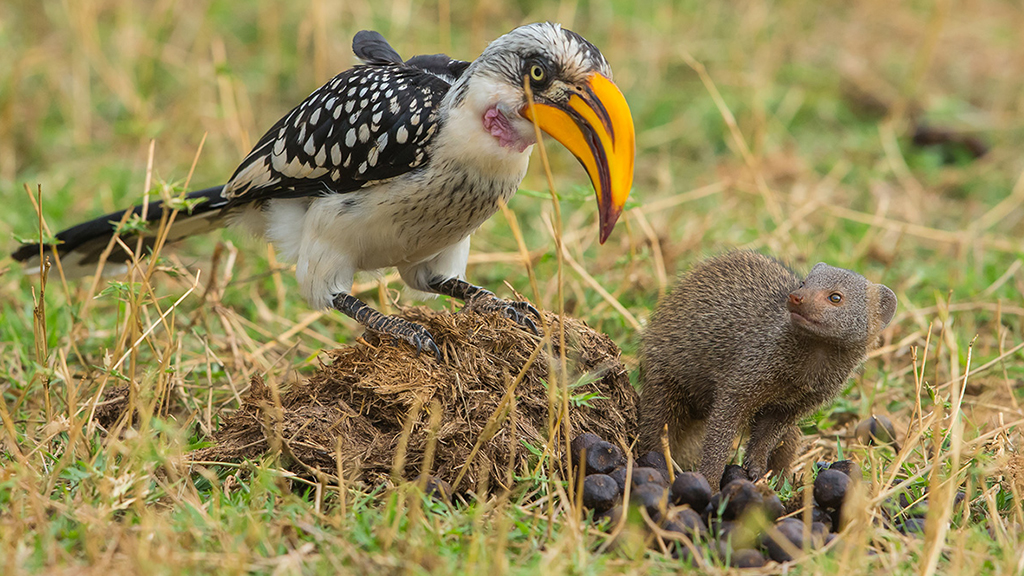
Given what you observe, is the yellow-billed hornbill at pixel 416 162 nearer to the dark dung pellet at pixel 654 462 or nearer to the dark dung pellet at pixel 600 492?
the dark dung pellet at pixel 654 462

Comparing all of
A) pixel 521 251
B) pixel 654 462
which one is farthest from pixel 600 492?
pixel 521 251

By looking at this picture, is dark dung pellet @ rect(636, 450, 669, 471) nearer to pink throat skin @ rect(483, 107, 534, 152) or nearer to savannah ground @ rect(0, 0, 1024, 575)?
savannah ground @ rect(0, 0, 1024, 575)

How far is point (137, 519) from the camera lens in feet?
8.95

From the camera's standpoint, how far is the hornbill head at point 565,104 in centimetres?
304

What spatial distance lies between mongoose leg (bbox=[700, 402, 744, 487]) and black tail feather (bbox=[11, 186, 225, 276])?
2161 millimetres

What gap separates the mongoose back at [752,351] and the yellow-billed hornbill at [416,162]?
0.53 metres

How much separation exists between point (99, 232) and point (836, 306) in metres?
2.88

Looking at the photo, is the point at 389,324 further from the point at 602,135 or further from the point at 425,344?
the point at 602,135

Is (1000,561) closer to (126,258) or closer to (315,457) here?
(315,457)

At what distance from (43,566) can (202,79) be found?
15.1 ft

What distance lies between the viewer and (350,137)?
3.56 meters

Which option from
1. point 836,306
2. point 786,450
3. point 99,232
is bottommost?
point 786,450

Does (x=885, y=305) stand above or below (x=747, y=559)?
above

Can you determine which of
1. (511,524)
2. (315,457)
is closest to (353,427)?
(315,457)
